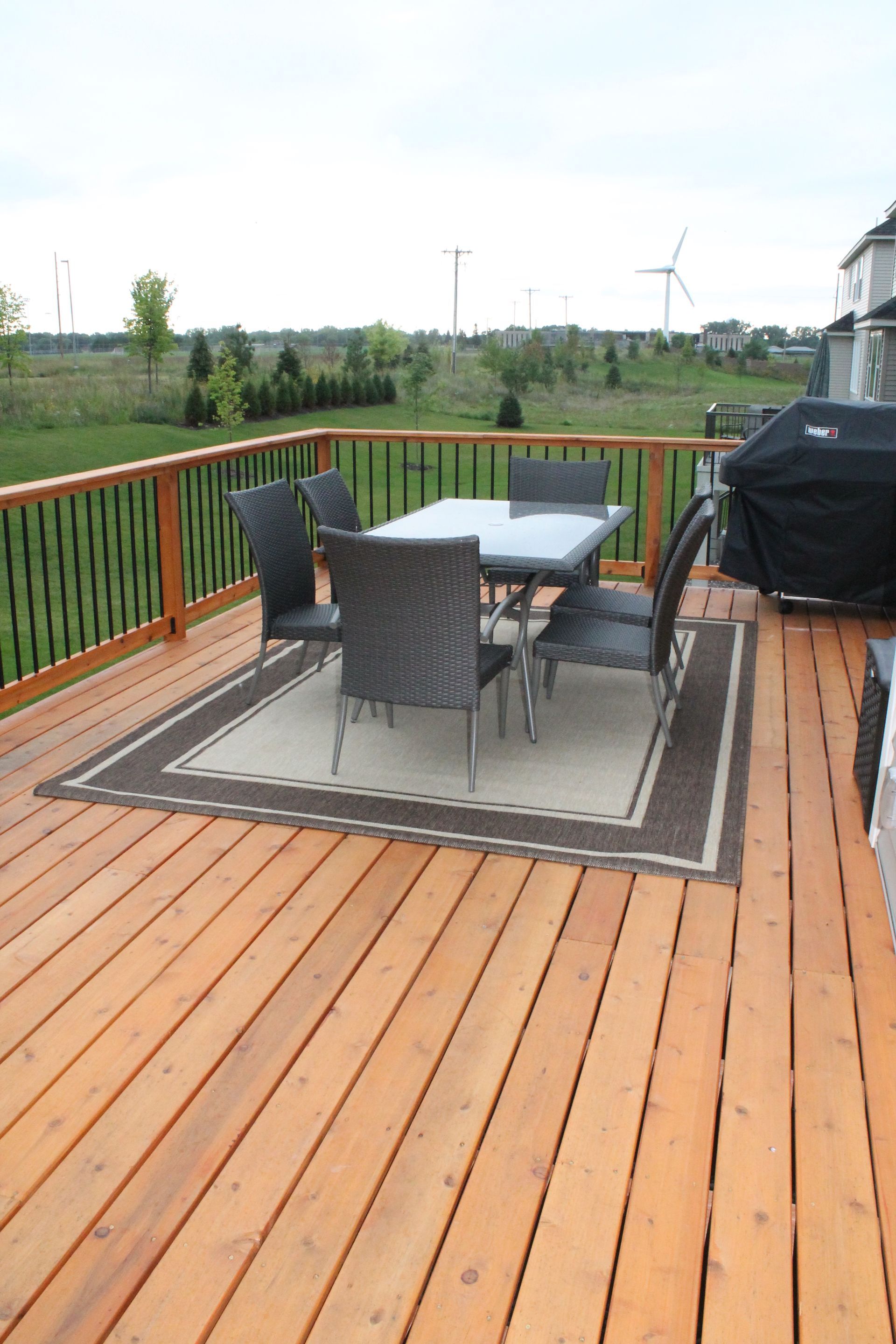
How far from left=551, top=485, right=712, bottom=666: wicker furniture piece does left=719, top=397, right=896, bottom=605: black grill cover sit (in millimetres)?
1498

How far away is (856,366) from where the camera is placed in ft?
83.0

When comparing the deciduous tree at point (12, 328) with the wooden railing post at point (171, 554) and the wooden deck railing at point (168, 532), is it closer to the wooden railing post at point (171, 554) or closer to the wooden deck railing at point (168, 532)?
the wooden deck railing at point (168, 532)

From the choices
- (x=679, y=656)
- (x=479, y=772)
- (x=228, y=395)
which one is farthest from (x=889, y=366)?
(x=479, y=772)

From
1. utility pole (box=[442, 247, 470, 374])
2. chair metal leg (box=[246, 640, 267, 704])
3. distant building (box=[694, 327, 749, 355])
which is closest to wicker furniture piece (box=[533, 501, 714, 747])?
chair metal leg (box=[246, 640, 267, 704])

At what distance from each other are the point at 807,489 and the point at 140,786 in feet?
12.8

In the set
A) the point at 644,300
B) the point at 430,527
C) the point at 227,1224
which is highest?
the point at 644,300

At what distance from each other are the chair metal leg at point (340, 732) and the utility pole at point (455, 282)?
122 ft

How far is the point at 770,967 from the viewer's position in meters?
2.58

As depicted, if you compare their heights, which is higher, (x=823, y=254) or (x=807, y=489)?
(x=823, y=254)

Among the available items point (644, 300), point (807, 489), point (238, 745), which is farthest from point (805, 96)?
point (644, 300)

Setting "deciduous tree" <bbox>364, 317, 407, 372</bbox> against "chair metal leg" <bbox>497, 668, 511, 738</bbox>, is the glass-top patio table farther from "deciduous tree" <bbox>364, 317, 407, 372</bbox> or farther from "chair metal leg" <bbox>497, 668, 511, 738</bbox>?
"deciduous tree" <bbox>364, 317, 407, 372</bbox>

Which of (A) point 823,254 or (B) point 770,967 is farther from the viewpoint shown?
(A) point 823,254

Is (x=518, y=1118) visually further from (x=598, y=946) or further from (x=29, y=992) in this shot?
(x=29, y=992)

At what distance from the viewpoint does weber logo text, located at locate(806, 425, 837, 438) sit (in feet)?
18.7
